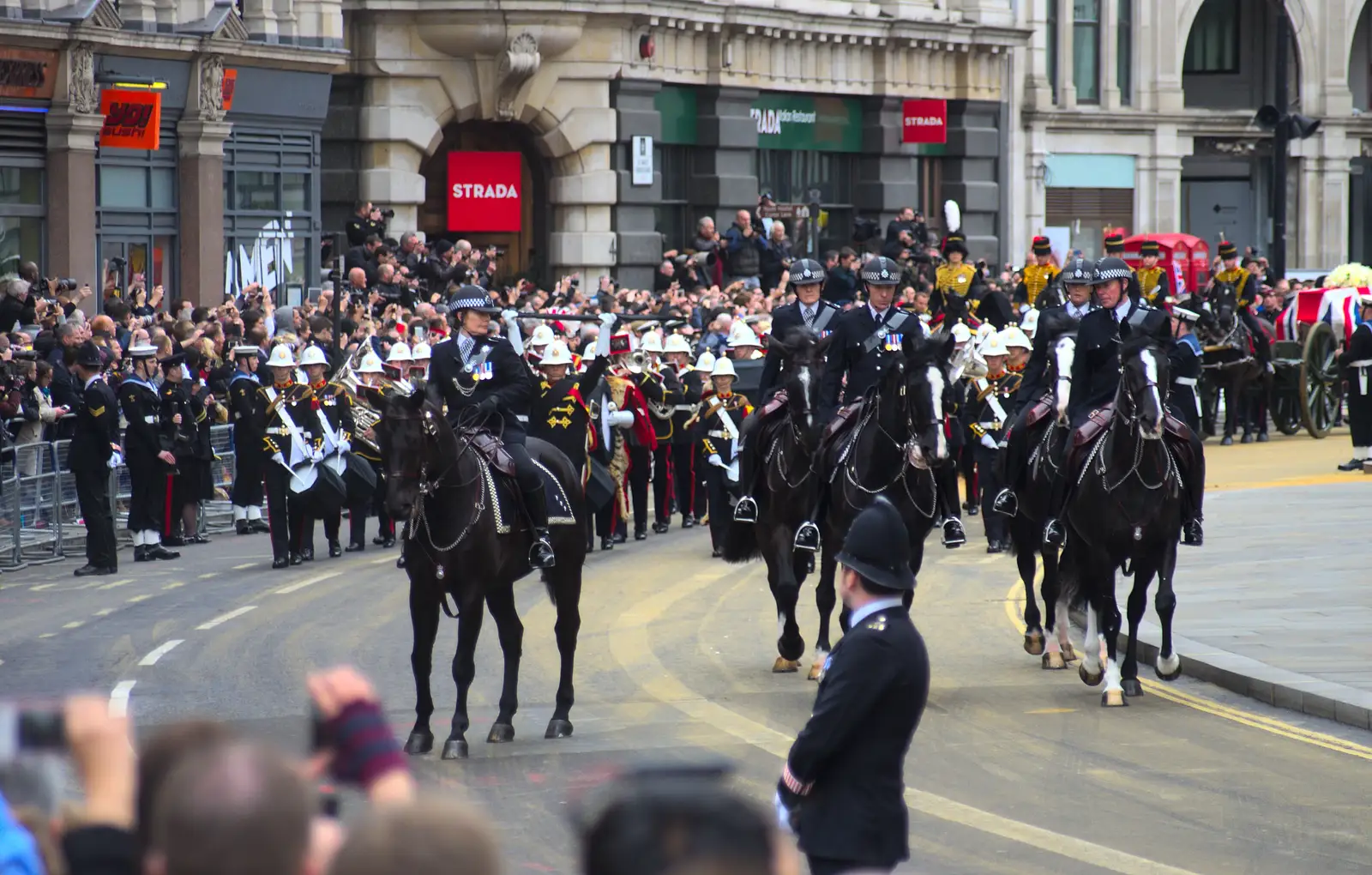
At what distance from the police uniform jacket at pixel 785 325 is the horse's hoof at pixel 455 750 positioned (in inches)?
181

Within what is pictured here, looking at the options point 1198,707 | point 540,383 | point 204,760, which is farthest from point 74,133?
point 204,760

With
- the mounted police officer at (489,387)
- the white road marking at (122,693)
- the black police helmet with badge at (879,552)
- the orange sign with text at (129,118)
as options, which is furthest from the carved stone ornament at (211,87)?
the black police helmet with badge at (879,552)

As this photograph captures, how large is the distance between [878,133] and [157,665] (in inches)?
1428

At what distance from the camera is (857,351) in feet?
50.0

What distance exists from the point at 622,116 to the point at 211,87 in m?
10.2

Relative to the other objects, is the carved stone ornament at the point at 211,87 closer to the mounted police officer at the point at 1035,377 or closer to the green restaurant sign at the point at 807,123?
the green restaurant sign at the point at 807,123

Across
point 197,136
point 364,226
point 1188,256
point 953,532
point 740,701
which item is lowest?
point 740,701

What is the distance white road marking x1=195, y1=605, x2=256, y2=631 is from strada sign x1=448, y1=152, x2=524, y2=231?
79.6 ft

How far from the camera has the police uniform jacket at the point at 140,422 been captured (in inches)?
858

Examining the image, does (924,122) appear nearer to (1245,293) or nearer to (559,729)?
(1245,293)

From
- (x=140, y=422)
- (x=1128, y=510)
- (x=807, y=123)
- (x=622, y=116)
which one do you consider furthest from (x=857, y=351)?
(x=807, y=123)

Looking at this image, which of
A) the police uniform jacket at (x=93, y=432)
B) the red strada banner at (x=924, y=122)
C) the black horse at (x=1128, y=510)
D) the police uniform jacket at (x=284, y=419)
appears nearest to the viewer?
the black horse at (x=1128, y=510)

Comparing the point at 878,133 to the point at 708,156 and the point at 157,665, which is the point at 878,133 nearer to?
the point at 708,156

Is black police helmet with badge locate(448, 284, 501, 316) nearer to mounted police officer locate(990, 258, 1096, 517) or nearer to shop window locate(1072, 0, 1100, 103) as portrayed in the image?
mounted police officer locate(990, 258, 1096, 517)
